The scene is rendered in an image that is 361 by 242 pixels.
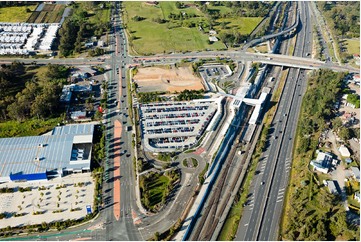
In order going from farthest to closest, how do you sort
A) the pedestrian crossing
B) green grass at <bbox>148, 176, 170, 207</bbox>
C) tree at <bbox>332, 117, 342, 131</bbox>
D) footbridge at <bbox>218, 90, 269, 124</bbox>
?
footbridge at <bbox>218, 90, 269, 124</bbox> → tree at <bbox>332, 117, 342, 131</bbox> → the pedestrian crossing → green grass at <bbox>148, 176, 170, 207</bbox>

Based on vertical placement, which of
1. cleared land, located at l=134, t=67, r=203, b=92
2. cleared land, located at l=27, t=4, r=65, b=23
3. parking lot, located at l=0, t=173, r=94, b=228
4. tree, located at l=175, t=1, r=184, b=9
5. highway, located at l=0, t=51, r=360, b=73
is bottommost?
parking lot, located at l=0, t=173, r=94, b=228

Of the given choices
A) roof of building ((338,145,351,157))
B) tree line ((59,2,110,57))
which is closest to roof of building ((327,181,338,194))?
roof of building ((338,145,351,157))

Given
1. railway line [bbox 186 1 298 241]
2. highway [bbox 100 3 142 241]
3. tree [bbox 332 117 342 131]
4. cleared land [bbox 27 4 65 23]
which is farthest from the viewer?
cleared land [bbox 27 4 65 23]

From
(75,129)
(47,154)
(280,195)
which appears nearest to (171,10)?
(75,129)

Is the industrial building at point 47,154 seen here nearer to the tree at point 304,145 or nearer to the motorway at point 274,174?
the motorway at point 274,174

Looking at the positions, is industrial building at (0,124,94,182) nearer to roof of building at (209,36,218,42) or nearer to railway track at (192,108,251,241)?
railway track at (192,108,251,241)

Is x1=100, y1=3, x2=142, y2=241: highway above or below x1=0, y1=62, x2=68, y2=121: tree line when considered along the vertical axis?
below

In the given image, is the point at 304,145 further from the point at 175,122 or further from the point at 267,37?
the point at 267,37

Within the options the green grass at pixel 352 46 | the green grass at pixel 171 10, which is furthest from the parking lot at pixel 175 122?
the green grass at pixel 171 10
